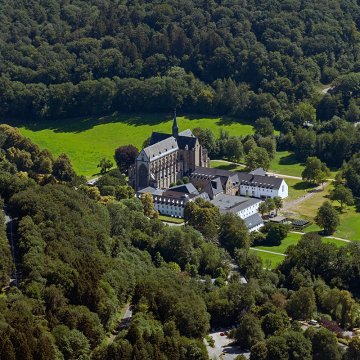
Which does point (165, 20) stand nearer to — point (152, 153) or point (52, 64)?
point (52, 64)

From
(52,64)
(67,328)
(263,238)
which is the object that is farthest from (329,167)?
(67,328)

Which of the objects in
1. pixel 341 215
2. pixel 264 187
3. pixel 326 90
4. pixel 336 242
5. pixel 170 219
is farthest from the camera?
pixel 326 90

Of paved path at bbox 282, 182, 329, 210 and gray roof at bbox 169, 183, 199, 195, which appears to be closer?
gray roof at bbox 169, 183, 199, 195

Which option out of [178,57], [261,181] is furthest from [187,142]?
[178,57]

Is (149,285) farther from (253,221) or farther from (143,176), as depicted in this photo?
(143,176)

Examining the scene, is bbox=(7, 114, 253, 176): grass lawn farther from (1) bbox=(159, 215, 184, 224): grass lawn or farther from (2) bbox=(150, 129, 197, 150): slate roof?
(1) bbox=(159, 215, 184, 224): grass lawn

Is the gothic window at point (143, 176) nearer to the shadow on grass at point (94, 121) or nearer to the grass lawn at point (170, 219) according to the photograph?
the grass lawn at point (170, 219)

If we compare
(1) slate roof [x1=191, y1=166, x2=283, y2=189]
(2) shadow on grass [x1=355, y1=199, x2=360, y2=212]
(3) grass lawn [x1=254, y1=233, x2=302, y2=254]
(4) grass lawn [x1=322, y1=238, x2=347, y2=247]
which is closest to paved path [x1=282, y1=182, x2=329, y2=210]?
(1) slate roof [x1=191, y1=166, x2=283, y2=189]
